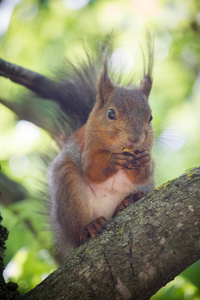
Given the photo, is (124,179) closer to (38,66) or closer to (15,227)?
(15,227)

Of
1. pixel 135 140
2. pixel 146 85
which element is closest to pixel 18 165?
pixel 146 85

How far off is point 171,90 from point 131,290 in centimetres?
351

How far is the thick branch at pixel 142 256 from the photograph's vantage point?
222 centimetres

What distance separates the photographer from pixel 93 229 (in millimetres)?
2992

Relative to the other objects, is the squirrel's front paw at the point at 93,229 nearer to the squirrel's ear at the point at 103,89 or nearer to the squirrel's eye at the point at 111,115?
the squirrel's eye at the point at 111,115

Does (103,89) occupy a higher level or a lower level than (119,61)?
lower

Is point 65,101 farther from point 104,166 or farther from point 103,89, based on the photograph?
point 104,166

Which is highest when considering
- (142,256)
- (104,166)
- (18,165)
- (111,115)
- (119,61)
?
(18,165)

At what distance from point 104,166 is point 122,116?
20.5 inches

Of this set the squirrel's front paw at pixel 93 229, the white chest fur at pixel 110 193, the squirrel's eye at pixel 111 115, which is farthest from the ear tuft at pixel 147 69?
the squirrel's front paw at pixel 93 229

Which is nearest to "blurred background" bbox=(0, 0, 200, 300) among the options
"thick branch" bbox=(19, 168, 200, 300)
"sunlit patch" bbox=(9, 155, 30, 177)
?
"sunlit patch" bbox=(9, 155, 30, 177)

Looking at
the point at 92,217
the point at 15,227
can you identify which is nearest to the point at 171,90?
the point at 92,217

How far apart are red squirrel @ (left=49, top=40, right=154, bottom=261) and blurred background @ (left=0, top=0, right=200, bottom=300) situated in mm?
437

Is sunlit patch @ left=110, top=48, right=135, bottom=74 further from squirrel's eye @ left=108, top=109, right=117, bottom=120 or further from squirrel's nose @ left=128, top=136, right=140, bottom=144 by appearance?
squirrel's nose @ left=128, top=136, right=140, bottom=144
